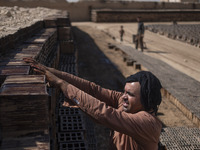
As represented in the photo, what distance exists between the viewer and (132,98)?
1990mm

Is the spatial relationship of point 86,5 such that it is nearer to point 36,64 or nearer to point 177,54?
point 177,54

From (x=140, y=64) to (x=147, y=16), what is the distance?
21.7 m

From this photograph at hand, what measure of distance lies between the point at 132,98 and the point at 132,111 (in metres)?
0.12

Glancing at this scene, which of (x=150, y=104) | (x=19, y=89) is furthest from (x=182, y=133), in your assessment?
(x=19, y=89)

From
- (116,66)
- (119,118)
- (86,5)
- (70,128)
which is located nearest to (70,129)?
(70,128)

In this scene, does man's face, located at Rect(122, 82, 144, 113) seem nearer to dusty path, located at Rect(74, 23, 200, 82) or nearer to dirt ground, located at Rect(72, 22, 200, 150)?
dirt ground, located at Rect(72, 22, 200, 150)

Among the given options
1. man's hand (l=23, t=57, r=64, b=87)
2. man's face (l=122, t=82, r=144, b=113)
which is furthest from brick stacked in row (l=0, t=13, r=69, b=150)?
man's face (l=122, t=82, r=144, b=113)

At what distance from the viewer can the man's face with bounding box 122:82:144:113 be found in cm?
198

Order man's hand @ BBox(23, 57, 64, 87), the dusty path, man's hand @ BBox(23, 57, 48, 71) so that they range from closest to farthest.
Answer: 1. man's hand @ BBox(23, 57, 64, 87)
2. man's hand @ BBox(23, 57, 48, 71)
3. the dusty path

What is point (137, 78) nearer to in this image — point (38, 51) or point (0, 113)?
point (0, 113)

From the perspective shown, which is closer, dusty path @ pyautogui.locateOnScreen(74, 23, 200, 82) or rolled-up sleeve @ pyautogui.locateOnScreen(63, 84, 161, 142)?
rolled-up sleeve @ pyautogui.locateOnScreen(63, 84, 161, 142)

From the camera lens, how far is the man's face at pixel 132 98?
1.98 m

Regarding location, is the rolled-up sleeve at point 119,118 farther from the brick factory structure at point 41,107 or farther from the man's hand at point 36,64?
the man's hand at point 36,64

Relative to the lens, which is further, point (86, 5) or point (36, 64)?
point (86, 5)
